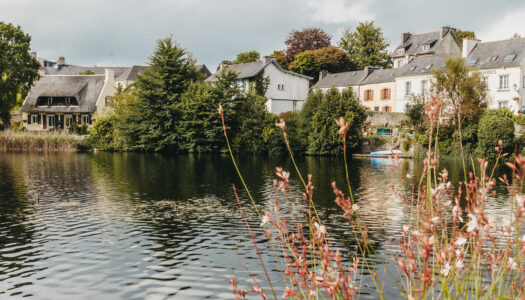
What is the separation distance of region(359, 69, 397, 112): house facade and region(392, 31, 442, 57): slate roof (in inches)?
323

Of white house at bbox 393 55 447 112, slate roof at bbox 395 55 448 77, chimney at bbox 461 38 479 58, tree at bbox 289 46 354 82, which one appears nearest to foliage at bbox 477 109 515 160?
white house at bbox 393 55 447 112

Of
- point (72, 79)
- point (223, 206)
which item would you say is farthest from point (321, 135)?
point (72, 79)

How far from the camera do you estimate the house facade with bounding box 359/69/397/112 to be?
63156mm

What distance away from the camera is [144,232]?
15242mm

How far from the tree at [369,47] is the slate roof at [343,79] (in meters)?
12.0

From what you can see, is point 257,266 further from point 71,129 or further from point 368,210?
point 71,129

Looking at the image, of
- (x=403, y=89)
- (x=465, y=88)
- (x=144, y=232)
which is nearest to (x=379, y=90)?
(x=403, y=89)

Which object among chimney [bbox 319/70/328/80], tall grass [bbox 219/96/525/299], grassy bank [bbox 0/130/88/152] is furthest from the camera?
→ chimney [bbox 319/70/328/80]

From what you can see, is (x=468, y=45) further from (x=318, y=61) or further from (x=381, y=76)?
(x=318, y=61)

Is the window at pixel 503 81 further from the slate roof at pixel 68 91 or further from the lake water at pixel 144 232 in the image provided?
the slate roof at pixel 68 91

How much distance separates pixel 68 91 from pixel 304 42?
137ft

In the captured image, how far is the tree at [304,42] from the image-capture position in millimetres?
87062

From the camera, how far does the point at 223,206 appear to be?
20.0 meters

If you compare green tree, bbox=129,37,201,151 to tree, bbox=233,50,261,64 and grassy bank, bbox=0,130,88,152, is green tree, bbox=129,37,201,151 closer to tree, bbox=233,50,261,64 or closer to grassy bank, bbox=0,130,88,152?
grassy bank, bbox=0,130,88,152
